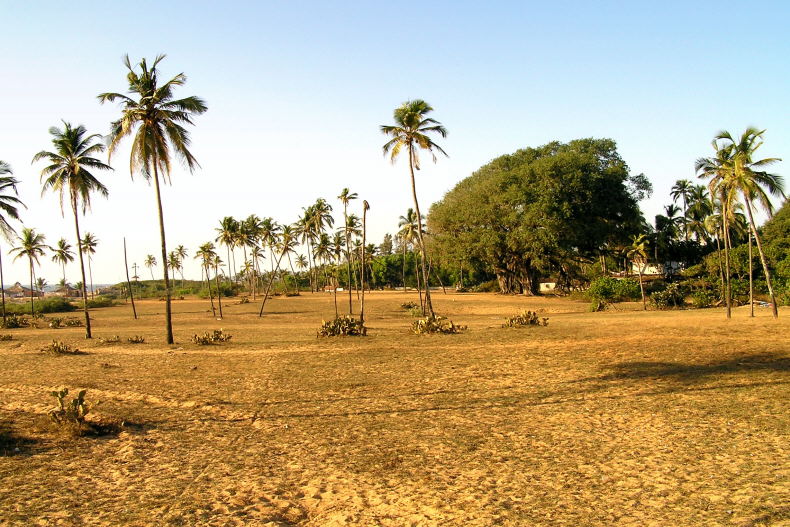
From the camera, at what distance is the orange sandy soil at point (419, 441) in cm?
591

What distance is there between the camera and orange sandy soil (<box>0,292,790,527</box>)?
5.91 meters

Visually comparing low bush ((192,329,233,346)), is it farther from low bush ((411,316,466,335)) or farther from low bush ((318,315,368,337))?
low bush ((411,316,466,335))

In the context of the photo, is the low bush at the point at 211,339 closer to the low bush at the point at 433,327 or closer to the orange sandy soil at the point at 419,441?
the orange sandy soil at the point at 419,441

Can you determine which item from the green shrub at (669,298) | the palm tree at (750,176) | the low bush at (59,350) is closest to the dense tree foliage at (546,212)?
the green shrub at (669,298)

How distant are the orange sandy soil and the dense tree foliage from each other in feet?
107

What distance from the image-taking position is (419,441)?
27.7 ft

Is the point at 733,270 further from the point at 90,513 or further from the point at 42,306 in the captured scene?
the point at 42,306

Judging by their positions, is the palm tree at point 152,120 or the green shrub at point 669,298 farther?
the green shrub at point 669,298

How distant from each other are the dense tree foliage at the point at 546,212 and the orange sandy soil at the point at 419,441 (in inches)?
1280

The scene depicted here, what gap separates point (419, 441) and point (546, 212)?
41939 millimetres

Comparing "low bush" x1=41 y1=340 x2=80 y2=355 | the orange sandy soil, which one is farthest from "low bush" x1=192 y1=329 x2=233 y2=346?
the orange sandy soil

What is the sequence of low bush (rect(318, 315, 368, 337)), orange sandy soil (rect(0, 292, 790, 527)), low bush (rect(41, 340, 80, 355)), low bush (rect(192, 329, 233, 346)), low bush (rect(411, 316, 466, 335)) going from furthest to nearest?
low bush (rect(411, 316, 466, 335))
low bush (rect(318, 315, 368, 337))
low bush (rect(192, 329, 233, 346))
low bush (rect(41, 340, 80, 355))
orange sandy soil (rect(0, 292, 790, 527))

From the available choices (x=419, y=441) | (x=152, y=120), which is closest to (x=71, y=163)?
(x=152, y=120)

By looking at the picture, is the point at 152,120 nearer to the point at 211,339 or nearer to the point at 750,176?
the point at 211,339
